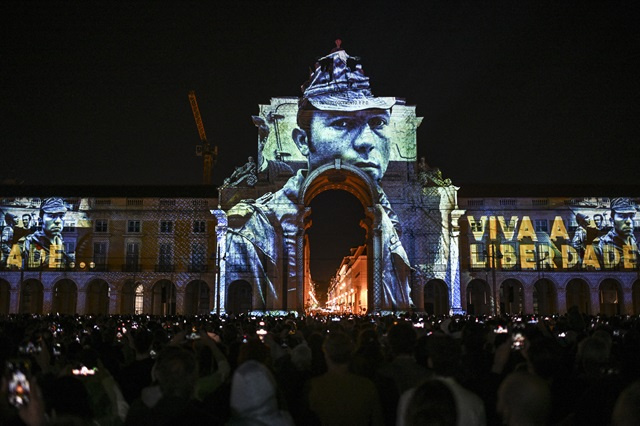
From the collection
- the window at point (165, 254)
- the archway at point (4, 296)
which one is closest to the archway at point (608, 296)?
the window at point (165, 254)

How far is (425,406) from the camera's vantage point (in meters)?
4.21

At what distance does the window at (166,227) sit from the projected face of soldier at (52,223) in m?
9.71

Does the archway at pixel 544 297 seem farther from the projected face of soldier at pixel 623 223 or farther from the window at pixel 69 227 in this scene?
the window at pixel 69 227

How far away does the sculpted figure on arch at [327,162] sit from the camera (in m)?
58.1

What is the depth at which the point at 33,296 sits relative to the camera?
63.9 metres

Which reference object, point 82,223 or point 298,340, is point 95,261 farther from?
point 298,340

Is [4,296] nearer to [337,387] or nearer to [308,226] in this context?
[308,226]

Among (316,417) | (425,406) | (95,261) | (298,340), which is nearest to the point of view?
(425,406)

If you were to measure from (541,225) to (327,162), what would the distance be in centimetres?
2223

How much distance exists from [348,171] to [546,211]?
20271 mm

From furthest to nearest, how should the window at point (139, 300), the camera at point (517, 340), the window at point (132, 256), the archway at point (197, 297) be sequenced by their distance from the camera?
1. the archway at point (197, 297)
2. the window at point (139, 300)
3. the window at point (132, 256)
4. the camera at point (517, 340)

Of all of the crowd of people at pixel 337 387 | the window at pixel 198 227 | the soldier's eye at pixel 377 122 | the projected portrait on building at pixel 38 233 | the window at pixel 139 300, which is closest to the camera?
the crowd of people at pixel 337 387

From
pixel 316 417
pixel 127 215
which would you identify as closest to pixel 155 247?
pixel 127 215

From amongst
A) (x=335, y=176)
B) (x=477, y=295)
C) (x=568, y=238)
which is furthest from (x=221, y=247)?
(x=568, y=238)
